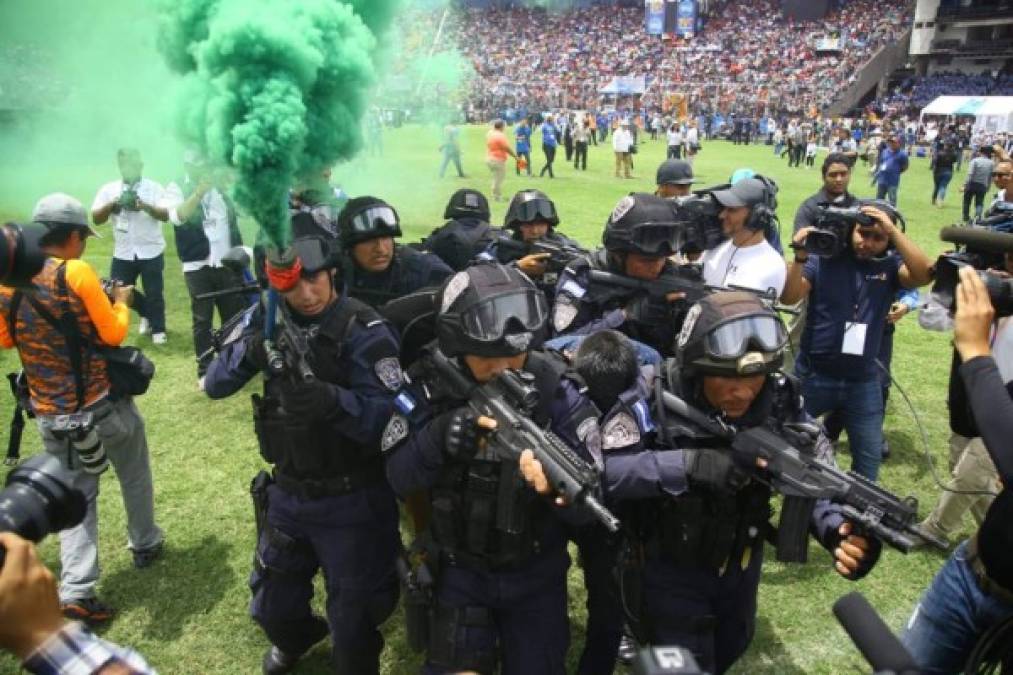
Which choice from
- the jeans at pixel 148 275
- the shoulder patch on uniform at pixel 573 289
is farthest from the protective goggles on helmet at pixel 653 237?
the jeans at pixel 148 275

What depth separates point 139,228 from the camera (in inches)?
337

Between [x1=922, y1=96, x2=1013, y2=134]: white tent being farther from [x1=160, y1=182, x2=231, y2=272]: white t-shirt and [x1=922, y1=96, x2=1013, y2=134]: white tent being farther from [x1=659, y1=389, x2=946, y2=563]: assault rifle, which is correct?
[x1=659, y1=389, x2=946, y2=563]: assault rifle

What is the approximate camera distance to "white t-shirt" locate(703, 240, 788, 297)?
5.29 m

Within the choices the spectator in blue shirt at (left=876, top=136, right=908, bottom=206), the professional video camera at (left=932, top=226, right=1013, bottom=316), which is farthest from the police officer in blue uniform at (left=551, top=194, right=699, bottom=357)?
the spectator in blue shirt at (left=876, top=136, right=908, bottom=206)

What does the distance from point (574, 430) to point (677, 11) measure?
43548mm

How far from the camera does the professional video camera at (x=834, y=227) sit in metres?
4.75

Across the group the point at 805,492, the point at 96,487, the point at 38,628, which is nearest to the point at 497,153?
the point at 96,487

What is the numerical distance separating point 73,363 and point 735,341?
12.6 ft

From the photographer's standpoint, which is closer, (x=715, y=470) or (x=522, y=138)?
(x=715, y=470)

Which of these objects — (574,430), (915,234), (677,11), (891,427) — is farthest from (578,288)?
(677,11)

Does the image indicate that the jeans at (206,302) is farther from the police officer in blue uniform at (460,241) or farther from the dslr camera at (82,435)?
the dslr camera at (82,435)

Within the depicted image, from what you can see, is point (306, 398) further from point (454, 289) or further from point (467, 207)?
point (467, 207)

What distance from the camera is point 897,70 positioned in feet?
166

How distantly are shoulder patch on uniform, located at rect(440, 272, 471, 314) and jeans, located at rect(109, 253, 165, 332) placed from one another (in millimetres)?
6388
